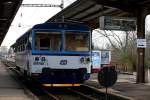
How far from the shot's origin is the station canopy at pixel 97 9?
24.7 meters

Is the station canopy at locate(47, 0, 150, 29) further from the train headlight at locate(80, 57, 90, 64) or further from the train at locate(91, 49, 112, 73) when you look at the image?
the train headlight at locate(80, 57, 90, 64)

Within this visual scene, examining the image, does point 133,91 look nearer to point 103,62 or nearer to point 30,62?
point 30,62

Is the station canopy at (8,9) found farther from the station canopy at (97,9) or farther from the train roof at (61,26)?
the train roof at (61,26)

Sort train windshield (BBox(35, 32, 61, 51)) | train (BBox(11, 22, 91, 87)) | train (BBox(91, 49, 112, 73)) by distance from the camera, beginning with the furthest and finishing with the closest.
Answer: train (BBox(91, 49, 112, 73)) → train windshield (BBox(35, 32, 61, 51)) → train (BBox(11, 22, 91, 87))

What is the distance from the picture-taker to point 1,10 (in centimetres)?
3881

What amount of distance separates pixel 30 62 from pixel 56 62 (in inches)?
50.3

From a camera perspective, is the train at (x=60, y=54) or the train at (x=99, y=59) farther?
the train at (x=99, y=59)

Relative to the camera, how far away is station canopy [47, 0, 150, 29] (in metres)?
24.7

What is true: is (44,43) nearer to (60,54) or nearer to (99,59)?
(60,54)

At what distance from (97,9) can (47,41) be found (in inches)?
452

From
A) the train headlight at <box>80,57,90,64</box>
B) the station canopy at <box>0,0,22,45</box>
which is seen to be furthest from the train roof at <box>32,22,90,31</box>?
the station canopy at <box>0,0,22,45</box>

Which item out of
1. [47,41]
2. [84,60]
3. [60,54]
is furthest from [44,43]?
[84,60]

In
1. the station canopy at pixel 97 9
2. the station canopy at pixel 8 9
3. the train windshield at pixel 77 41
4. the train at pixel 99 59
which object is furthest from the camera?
the train at pixel 99 59

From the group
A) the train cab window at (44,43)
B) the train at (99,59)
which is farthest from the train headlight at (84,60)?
the train at (99,59)
